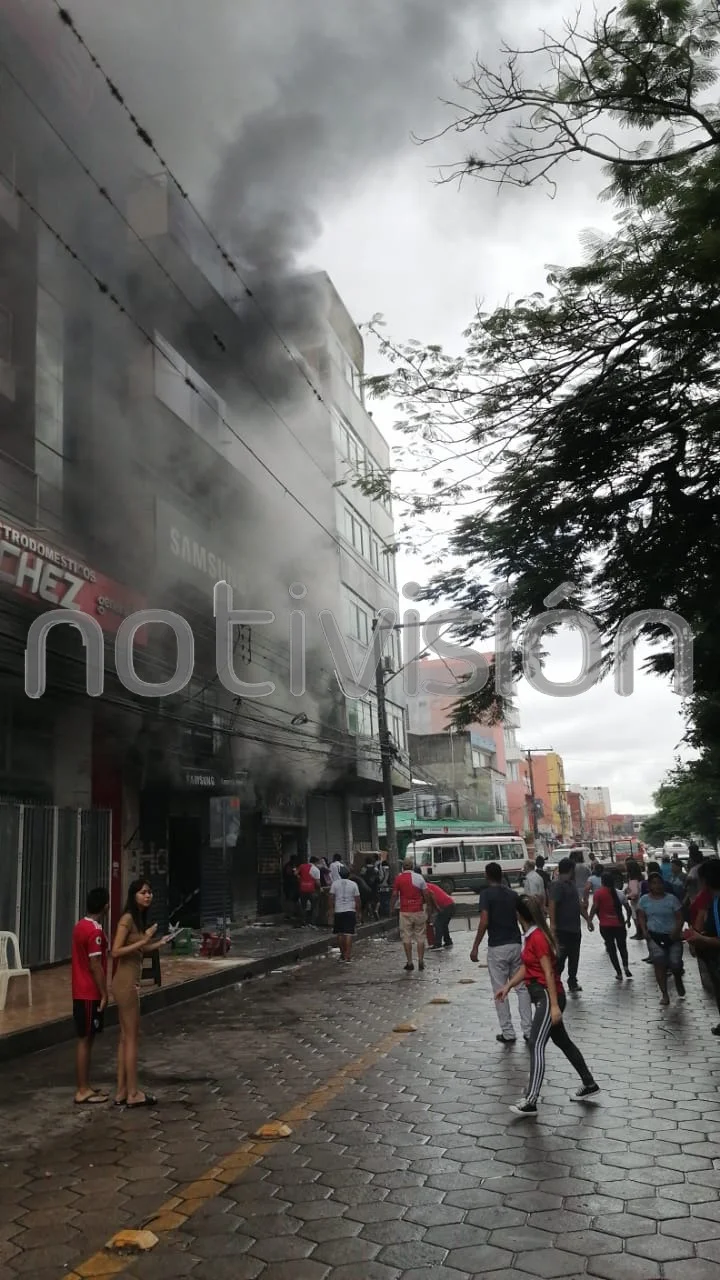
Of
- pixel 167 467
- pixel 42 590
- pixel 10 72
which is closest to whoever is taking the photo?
pixel 10 72

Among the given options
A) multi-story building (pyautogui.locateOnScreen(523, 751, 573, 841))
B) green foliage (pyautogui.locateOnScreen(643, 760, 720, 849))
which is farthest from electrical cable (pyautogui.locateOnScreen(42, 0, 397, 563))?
multi-story building (pyautogui.locateOnScreen(523, 751, 573, 841))

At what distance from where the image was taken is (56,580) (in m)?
9.48

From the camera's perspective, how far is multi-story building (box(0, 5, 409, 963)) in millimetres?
9508

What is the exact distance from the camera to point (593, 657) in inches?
277

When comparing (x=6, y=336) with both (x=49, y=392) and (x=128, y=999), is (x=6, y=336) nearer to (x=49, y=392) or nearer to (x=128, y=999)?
(x=49, y=392)

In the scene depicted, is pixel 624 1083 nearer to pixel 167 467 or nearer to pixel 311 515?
pixel 167 467

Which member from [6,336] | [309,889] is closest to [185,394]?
[6,336]

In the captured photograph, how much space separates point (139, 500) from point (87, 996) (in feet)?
28.0

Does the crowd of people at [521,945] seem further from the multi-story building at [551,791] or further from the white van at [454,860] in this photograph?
the multi-story building at [551,791]

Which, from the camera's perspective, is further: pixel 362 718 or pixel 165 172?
pixel 362 718

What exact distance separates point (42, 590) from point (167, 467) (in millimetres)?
4865

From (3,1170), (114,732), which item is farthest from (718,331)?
(114,732)

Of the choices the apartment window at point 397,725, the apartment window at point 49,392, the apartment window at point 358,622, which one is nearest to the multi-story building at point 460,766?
the apartment window at point 397,725

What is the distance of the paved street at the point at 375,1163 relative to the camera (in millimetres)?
2775
